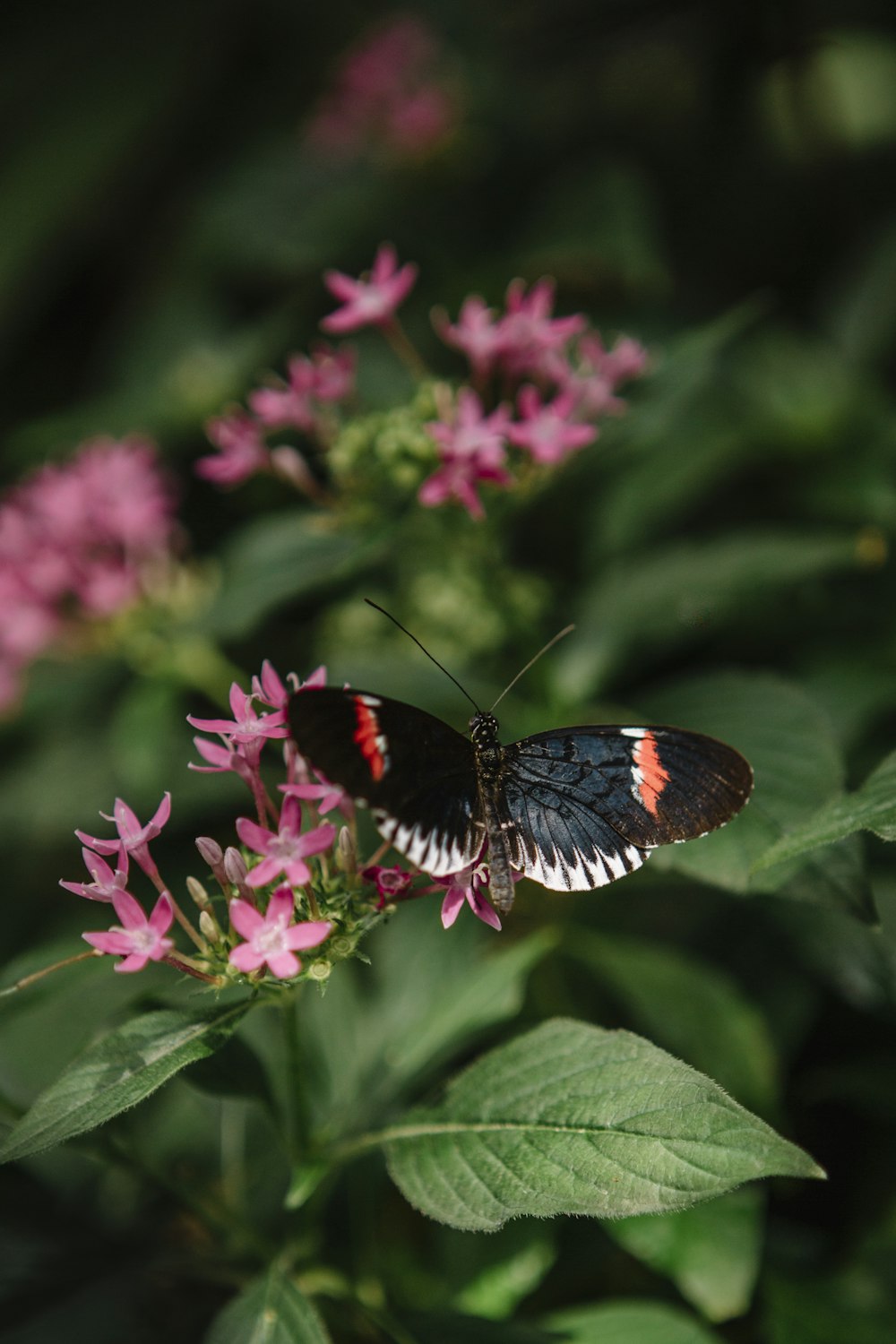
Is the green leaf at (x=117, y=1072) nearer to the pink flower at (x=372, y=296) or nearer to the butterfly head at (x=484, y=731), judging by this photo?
the butterfly head at (x=484, y=731)

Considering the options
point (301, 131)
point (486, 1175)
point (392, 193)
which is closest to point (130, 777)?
point (486, 1175)

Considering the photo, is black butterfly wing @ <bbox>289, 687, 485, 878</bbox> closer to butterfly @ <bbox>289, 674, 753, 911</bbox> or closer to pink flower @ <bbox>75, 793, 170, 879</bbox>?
butterfly @ <bbox>289, 674, 753, 911</bbox>

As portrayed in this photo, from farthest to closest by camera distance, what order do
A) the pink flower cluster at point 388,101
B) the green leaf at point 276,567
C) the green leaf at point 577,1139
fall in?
the pink flower cluster at point 388,101 < the green leaf at point 276,567 < the green leaf at point 577,1139

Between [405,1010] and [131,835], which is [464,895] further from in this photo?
[405,1010]

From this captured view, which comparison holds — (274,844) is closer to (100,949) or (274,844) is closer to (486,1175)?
(100,949)

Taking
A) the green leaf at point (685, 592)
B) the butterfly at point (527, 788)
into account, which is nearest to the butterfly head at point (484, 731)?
the butterfly at point (527, 788)
